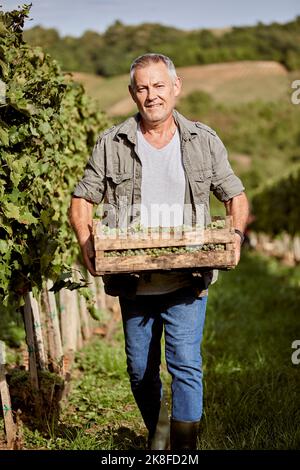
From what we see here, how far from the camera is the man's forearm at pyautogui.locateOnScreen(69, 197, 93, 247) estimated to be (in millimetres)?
3525

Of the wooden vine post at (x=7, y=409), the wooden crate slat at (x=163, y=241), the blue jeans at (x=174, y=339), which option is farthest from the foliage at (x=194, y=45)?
the wooden crate slat at (x=163, y=241)

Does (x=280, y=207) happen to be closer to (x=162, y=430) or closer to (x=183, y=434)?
(x=183, y=434)

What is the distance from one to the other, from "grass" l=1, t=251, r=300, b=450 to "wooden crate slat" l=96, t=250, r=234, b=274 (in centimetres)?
131

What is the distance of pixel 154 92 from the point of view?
3426 millimetres

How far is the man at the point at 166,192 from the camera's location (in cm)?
347

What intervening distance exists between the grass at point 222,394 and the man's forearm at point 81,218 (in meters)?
1.29

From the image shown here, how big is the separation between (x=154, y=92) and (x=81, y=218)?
717mm

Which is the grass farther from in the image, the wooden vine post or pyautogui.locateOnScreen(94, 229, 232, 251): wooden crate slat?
pyautogui.locateOnScreen(94, 229, 232, 251): wooden crate slat

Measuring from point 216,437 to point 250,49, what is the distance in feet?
235

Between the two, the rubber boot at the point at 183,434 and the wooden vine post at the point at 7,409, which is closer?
the rubber boot at the point at 183,434

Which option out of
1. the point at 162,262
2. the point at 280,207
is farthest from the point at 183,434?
the point at 280,207
